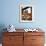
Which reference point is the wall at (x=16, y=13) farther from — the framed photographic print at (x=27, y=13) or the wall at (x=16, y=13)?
the framed photographic print at (x=27, y=13)

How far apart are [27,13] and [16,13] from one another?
36 centimetres

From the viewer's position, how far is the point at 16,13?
4188mm

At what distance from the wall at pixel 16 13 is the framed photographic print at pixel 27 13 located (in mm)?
122

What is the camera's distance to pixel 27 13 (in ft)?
13.7

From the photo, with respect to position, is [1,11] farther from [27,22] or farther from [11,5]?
[27,22]

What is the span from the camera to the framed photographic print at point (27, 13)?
4.16 meters

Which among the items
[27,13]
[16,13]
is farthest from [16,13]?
[27,13]

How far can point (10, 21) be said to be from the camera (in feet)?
13.8

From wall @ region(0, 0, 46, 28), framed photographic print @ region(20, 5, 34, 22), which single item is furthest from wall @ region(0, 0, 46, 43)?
framed photographic print @ region(20, 5, 34, 22)

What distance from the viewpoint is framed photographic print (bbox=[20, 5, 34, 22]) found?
13.6 feet

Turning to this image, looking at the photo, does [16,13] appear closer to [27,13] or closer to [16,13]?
[16,13]

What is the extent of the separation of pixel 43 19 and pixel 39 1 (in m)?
0.61

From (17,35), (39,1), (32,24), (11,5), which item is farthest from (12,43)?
(39,1)

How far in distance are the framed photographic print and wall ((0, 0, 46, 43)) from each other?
0.12 meters
